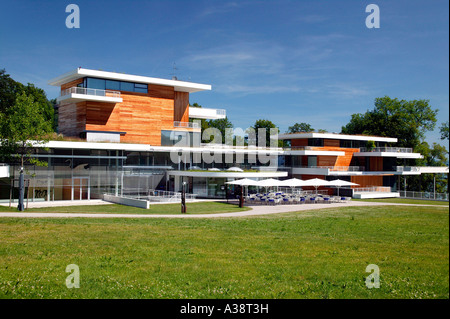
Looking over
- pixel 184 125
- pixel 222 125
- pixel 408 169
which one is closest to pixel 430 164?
pixel 408 169

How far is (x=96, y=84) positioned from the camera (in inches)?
1486

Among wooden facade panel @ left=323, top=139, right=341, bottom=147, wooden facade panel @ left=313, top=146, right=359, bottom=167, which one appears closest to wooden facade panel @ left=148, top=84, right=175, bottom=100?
wooden facade panel @ left=313, top=146, right=359, bottom=167

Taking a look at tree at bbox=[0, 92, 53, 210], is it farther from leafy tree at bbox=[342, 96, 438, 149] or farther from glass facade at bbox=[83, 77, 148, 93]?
leafy tree at bbox=[342, 96, 438, 149]

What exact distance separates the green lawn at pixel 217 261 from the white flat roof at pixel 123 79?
23234 mm

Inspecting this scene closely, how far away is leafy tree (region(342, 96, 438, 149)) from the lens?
70.5m

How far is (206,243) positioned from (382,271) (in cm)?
595

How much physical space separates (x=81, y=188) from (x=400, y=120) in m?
59.8

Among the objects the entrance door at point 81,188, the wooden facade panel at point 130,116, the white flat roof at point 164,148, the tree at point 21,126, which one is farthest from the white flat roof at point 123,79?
the tree at point 21,126

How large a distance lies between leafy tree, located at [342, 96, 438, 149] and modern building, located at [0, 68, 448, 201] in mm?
22759

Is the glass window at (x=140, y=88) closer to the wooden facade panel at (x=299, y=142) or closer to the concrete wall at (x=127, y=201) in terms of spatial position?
the concrete wall at (x=127, y=201)

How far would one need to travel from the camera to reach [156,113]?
4181 centimetres

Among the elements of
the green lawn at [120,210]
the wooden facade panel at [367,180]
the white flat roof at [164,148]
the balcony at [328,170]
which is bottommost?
the green lawn at [120,210]

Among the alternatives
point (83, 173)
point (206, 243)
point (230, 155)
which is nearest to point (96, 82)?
point (83, 173)

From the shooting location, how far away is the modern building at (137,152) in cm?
3219
